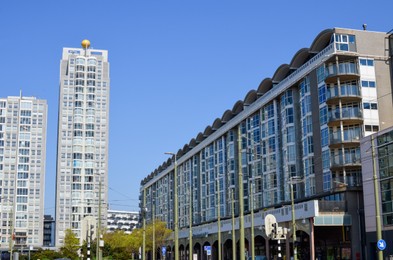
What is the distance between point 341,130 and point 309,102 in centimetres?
668

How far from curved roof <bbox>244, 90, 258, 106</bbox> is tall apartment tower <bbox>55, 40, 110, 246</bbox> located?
3146 inches

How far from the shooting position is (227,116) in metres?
98.5

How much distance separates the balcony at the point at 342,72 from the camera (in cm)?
6214

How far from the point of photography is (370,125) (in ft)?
204

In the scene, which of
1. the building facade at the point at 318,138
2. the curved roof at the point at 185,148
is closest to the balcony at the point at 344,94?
the building facade at the point at 318,138

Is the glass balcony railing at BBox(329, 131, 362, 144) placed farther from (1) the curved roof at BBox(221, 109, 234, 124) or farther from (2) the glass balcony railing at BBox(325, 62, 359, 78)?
(1) the curved roof at BBox(221, 109, 234, 124)

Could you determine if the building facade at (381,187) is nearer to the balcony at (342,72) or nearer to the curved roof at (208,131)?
the balcony at (342,72)

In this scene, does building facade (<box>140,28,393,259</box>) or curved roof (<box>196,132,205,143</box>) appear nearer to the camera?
building facade (<box>140,28,393,259</box>)

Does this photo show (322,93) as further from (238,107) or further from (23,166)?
(23,166)

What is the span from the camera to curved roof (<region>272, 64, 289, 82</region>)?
246 ft

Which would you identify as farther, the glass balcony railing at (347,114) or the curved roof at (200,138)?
the curved roof at (200,138)

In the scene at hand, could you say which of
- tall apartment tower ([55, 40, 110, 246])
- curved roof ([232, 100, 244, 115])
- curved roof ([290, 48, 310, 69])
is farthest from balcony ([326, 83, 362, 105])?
tall apartment tower ([55, 40, 110, 246])

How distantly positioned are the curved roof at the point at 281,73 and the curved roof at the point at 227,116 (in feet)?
64.4

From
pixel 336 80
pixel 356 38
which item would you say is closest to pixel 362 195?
pixel 336 80
